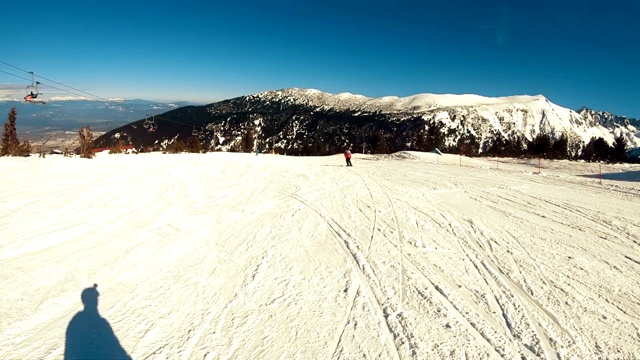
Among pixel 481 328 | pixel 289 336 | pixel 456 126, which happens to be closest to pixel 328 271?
pixel 289 336

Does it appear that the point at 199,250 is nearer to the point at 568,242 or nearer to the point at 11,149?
the point at 568,242

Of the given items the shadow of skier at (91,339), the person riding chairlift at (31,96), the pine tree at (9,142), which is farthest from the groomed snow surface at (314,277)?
the pine tree at (9,142)

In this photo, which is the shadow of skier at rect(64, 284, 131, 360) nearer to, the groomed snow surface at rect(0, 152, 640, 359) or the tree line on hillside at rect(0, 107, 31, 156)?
the groomed snow surface at rect(0, 152, 640, 359)

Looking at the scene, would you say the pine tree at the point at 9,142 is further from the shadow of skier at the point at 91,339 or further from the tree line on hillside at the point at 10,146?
the shadow of skier at the point at 91,339

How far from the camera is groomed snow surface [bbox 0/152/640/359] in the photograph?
4.30 metres

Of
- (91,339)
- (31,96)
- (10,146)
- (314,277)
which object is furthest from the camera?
(10,146)

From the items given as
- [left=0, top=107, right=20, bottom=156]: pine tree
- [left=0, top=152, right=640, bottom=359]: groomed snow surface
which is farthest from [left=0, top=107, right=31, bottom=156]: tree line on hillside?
[left=0, top=152, right=640, bottom=359]: groomed snow surface

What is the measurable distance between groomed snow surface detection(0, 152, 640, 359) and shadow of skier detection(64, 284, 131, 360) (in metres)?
0.02

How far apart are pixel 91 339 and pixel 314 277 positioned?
3544 mm

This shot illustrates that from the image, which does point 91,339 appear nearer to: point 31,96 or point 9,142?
point 31,96

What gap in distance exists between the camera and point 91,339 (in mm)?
4273

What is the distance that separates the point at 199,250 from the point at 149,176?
39.7 ft

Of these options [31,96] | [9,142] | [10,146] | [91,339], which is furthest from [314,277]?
[9,142]

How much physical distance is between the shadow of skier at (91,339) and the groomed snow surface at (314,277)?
0.02 metres
